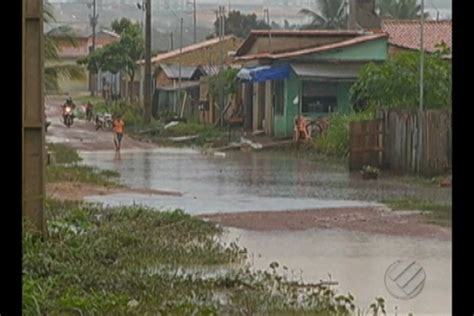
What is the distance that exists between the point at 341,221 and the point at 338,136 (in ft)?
42.7

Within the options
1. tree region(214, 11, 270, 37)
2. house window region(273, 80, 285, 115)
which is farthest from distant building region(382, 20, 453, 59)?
tree region(214, 11, 270, 37)

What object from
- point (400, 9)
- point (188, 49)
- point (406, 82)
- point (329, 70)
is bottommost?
point (406, 82)

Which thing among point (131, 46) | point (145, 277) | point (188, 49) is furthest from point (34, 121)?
point (188, 49)

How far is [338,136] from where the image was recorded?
2777cm

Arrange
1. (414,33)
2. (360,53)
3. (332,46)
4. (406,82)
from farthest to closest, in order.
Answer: (414,33) → (360,53) → (332,46) → (406,82)

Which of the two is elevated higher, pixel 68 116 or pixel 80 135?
pixel 68 116

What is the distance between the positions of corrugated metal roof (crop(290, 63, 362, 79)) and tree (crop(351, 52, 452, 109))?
13.9ft

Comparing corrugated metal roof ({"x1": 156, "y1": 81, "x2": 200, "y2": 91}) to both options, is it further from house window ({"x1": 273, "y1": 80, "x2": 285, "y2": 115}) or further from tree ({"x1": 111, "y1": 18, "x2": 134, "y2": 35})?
house window ({"x1": 273, "y1": 80, "x2": 285, "y2": 115})

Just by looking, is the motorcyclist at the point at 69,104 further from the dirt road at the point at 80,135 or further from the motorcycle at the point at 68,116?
the dirt road at the point at 80,135

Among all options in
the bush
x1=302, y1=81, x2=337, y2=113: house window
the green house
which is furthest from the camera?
x1=302, y1=81, x2=337, y2=113: house window

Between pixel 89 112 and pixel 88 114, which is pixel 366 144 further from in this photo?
pixel 88 114

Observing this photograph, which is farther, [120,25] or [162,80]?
[162,80]

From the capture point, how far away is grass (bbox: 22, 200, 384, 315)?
7.86 metres

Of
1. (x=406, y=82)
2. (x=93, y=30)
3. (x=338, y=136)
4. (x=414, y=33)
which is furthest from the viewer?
(x=93, y=30)
